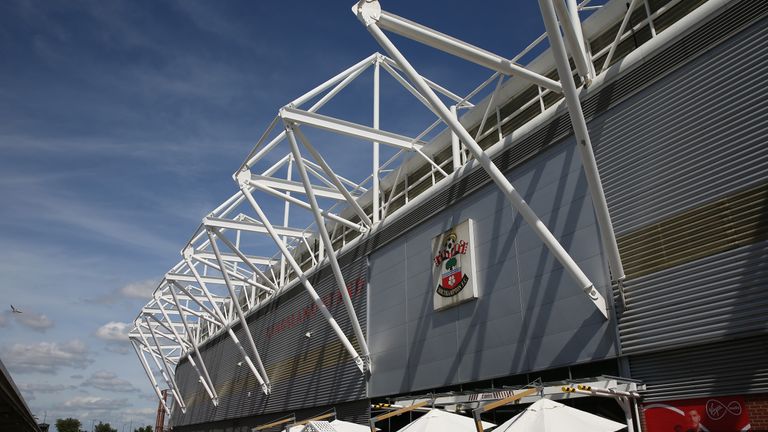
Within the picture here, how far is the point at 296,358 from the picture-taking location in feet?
102

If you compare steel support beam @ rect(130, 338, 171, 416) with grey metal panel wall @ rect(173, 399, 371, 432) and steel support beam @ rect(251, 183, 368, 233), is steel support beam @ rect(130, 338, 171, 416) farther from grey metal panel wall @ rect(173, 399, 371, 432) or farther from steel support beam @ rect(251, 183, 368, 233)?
steel support beam @ rect(251, 183, 368, 233)

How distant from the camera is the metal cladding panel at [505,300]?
49.8 ft

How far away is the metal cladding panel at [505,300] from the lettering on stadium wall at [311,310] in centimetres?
321

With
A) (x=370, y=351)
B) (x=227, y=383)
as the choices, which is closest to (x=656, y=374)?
(x=370, y=351)

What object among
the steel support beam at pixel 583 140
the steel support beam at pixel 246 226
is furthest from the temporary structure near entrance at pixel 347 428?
the steel support beam at pixel 246 226

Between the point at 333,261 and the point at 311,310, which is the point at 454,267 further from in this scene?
the point at 311,310

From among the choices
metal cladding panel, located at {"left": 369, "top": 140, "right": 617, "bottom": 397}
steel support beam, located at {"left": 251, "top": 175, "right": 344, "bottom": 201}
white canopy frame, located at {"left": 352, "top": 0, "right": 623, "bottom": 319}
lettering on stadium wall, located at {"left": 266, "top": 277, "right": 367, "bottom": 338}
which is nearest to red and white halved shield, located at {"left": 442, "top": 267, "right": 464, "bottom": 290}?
metal cladding panel, located at {"left": 369, "top": 140, "right": 617, "bottom": 397}

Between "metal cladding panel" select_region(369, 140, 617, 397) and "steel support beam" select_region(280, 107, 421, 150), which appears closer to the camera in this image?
"metal cladding panel" select_region(369, 140, 617, 397)

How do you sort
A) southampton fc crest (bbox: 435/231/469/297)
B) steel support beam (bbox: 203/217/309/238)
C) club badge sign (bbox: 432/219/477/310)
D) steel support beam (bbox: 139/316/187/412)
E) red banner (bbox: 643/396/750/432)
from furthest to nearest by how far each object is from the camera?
steel support beam (bbox: 139/316/187/412) < steel support beam (bbox: 203/217/309/238) < southampton fc crest (bbox: 435/231/469/297) < club badge sign (bbox: 432/219/477/310) < red banner (bbox: 643/396/750/432)

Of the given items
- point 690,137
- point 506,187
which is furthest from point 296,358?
point 690,137

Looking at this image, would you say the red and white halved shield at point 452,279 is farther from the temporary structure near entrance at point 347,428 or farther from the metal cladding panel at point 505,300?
the temporary structure near entrance at point 347,428

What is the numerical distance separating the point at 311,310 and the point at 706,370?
2120 centimetres

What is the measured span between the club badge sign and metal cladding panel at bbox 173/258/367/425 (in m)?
5.69

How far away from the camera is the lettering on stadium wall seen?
2655 centimetres
